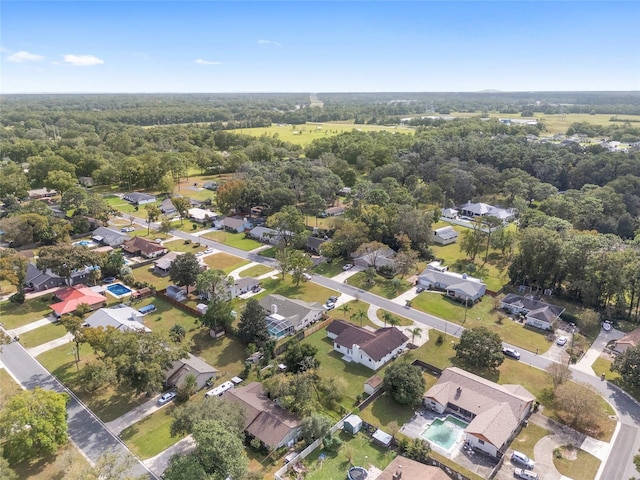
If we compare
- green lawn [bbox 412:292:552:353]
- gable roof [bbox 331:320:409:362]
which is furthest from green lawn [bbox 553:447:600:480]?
gable roof [bbox 331:320:409:362]

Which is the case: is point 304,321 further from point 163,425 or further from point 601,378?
point 601,378

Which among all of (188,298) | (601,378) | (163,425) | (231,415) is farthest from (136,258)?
(601,378)

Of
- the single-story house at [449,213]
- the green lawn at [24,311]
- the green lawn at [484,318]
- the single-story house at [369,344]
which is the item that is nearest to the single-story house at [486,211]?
the single-story house at [449,213]

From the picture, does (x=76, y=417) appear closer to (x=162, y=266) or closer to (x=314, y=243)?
(x=162, y=266)

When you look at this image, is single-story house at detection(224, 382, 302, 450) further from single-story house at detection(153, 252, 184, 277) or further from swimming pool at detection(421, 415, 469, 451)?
single-story house at detection(153, 252, 184, 277)

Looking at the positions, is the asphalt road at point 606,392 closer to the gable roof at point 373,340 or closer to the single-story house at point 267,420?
the gable roof at point 373,340
